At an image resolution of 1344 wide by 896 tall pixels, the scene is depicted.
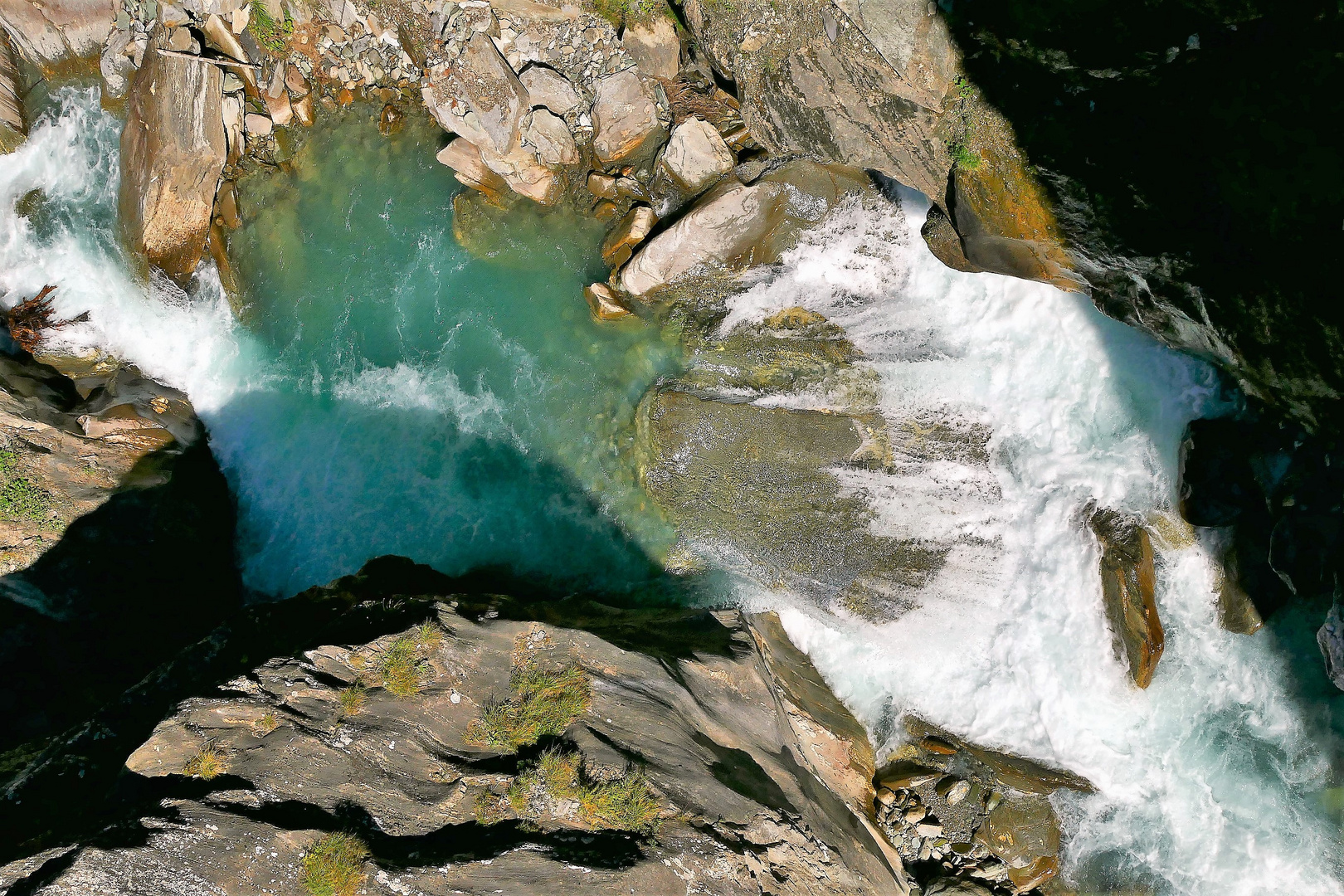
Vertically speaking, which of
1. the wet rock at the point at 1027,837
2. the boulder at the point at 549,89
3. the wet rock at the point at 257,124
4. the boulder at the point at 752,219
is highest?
the wet rock at the point at 257,124

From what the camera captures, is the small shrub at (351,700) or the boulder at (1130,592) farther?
the boulder at (1130,592)

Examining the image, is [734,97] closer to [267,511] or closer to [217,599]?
[267,511]

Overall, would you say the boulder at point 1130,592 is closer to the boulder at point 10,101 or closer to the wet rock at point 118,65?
the wet rock at point 118,65

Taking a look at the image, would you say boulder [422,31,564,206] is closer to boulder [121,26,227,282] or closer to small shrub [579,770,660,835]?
boulder [121,26,227,282]

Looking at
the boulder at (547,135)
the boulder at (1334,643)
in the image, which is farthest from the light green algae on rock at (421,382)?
the boulder at (1334,643)

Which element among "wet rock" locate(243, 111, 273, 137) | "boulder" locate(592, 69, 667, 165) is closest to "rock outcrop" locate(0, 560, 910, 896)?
"boulder" locate(592, 69, 667, 165)

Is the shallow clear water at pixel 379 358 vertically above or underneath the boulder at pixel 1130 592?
above

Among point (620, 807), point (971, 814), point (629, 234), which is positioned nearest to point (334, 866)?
Result: point (620, 807)
